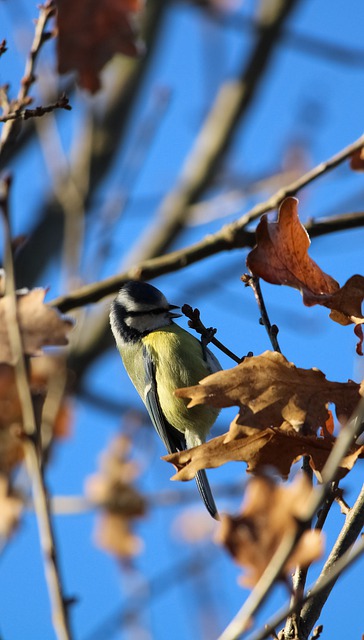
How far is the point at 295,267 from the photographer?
71.6 inches

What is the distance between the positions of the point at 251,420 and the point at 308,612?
0.39m

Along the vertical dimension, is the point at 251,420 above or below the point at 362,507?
above

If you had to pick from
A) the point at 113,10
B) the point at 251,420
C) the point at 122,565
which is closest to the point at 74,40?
the point at 113,10

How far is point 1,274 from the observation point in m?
1.90

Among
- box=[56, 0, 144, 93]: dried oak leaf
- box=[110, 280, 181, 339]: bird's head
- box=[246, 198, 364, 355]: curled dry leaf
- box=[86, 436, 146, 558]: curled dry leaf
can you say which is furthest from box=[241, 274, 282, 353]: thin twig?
box=[86, 436, 146, 558]: curled dry leaf

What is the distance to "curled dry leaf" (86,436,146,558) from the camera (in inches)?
187

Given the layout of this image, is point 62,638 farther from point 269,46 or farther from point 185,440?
point 269,46

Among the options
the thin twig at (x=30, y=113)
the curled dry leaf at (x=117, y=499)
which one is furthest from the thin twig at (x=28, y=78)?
the curled dry leaf at (x=117, y=499)

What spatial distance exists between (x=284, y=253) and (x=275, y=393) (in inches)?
12.5

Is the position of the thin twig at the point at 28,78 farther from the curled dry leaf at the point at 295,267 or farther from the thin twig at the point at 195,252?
the thin twig at the point at 195,252

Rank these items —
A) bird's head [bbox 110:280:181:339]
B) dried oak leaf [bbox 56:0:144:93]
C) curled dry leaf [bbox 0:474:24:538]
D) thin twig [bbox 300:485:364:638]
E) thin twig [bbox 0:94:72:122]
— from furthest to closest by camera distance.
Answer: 1. bird's head [bbox 110:280:181:339]
2. curled dry leaf [bbox 0:474:24:538]
3. dried oak leaf [bbox 56:0:144:93]
4. thin twig [bbox 0:94:72:122]
5. thin twig [bbox 300:485:364:638]

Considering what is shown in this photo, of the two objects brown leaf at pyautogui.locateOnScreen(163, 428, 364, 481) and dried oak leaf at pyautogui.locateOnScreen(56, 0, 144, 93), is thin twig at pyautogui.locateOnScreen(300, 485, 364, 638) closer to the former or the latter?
brown leaf at pyautogui.locateOnScreen(163, 428, 364, 481)

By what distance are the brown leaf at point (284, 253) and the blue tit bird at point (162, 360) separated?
1623 mm

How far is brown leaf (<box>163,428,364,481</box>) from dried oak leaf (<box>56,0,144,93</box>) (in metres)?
1.32
